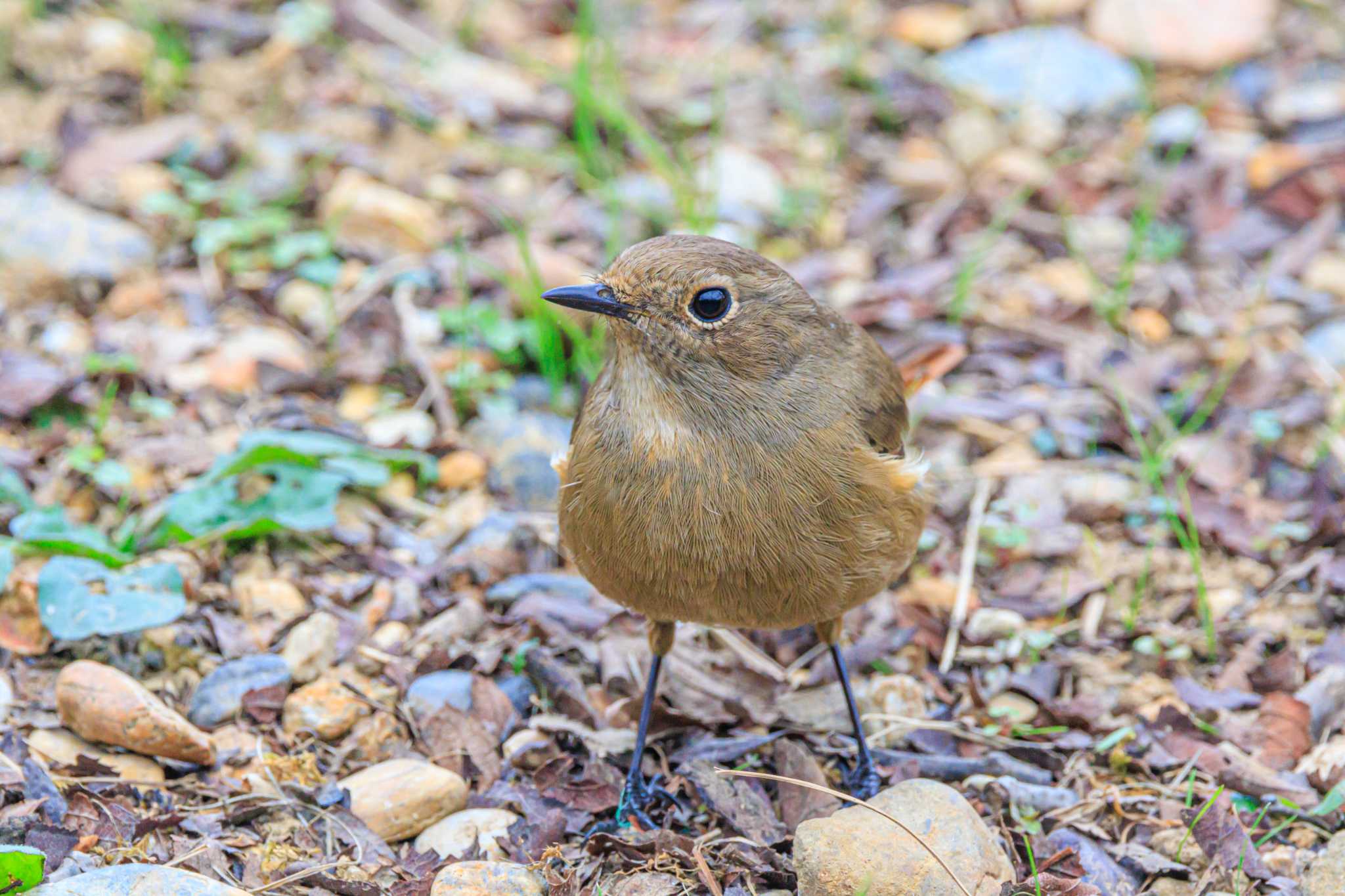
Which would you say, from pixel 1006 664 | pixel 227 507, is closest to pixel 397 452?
pixel 227 507

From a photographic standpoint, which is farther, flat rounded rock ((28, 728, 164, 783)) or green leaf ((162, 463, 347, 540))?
green leaf ((162, 463, 347, 540))

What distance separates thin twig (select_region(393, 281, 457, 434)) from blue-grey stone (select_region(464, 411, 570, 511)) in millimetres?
102

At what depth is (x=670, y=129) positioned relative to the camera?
7.77m

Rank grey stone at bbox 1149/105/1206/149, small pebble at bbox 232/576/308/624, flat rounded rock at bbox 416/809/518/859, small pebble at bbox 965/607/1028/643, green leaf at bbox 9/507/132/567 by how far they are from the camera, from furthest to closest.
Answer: grey stone at bbox 1149/105/1206/149 < small pebble at bbox 965/607/1028/643 < small pebble at bbox 232/576/308/624 < green leaf at bbox 9/507/132/567 < flat rounded rock at bbox 416/809/518/859

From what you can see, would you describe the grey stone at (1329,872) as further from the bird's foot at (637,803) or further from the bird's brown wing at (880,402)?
the bird's foot at (637,803)

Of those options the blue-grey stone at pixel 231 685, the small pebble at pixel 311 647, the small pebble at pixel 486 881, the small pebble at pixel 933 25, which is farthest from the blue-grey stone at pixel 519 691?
the small pebble at pixel 933 25

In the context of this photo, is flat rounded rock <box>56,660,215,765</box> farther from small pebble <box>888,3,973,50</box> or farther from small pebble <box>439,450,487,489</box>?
small pebble <box>888,3,973,50</box>

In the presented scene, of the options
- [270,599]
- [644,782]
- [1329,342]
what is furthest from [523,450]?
[1329,342]

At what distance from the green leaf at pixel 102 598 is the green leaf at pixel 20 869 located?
1.09 metres

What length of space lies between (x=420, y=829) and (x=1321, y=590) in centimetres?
331

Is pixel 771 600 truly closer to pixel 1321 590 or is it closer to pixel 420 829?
pixel 420 829

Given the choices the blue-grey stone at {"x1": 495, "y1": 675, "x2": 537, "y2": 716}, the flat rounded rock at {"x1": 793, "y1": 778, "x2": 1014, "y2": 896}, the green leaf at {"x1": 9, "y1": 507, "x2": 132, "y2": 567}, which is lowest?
the blue-grey stone at {"x1": 495, "y1": 675, "x2": 537, "y2": 716}

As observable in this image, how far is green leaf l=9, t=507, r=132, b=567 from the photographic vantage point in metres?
4.67

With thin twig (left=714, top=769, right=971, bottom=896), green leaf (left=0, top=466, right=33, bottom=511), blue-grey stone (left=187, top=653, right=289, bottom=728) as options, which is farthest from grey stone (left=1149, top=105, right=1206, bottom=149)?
green leaf (left=0, top=466, right=33, bottom=511)
